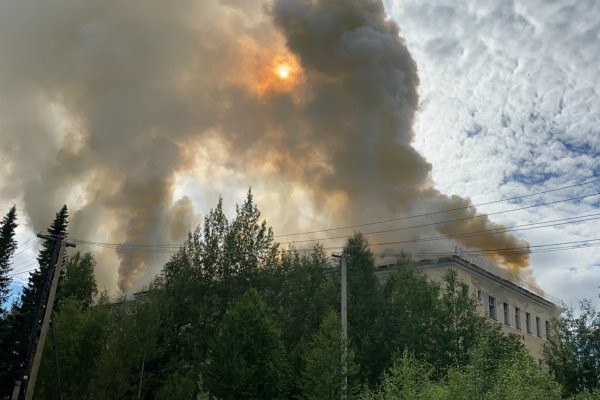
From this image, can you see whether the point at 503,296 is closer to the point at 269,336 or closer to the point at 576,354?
the point at 576,354

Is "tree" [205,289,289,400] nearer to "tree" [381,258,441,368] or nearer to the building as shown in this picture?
"tree" [381,258,441,368]

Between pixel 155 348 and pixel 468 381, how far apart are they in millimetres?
21026

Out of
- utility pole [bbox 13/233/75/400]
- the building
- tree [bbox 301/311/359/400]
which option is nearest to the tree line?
tree [bbox 301/311/359/400]

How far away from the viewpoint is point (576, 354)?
32.7m

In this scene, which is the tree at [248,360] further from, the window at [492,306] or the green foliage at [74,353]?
the window at [492,306]

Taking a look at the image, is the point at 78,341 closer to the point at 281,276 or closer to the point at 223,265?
the point at 223,265

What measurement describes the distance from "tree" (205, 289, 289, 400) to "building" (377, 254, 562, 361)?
21.0 meters

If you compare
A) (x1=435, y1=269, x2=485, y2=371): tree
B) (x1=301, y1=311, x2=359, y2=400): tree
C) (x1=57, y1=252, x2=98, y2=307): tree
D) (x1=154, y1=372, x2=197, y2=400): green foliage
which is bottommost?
(x1=154, y1=372, x2=197, y2=400): green foliage

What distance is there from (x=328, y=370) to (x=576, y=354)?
17.1m

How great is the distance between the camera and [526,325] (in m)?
55.6

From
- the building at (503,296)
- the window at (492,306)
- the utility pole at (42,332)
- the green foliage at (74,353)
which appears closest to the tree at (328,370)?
the utility pole at (42,332)

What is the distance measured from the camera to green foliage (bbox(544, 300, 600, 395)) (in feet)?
104

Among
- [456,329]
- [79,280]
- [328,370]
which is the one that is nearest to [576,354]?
[456,329]

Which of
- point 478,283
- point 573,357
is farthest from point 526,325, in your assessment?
point 573,357
